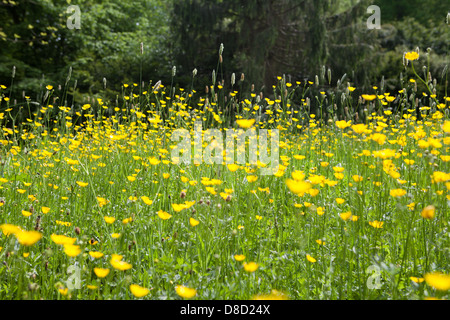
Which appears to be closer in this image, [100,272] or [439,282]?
[439,282]

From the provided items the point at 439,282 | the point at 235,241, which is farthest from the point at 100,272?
the point at 439,282

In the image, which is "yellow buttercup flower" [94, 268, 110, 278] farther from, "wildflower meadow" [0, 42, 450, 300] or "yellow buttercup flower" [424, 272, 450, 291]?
"yellow buttercup flower" [424, 272, 450, 291]

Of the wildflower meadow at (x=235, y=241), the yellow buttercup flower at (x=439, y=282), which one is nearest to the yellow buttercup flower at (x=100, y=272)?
the wildflower meadow at (x=235, y=241)

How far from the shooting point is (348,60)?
891 cm

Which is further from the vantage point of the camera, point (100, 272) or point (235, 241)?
point (235, 241)

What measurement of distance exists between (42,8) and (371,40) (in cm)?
906

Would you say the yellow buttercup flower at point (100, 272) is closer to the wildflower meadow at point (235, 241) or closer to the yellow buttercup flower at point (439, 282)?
the wildflower meadow at point (235, 241)

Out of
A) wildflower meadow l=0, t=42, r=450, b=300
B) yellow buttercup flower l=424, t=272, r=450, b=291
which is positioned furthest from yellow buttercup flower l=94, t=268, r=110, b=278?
yellow buttercup flower l=424, t=272, r=450, b=291

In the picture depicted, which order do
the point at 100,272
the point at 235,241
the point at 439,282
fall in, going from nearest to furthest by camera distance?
1. the point at 439,282
2. the point at 100,272
3. the point at 235,241

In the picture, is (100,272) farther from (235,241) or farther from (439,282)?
(439,282)

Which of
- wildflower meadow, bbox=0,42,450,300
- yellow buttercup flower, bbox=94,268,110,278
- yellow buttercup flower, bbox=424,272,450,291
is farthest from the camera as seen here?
wildflower meadow, bbox=0,42,450,300

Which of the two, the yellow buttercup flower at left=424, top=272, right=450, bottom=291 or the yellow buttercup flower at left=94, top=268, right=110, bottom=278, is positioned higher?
the yellow buttercup flower at left=424, top=272, right=450, bottom=291

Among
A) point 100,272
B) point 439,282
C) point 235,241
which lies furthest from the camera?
point 235,241

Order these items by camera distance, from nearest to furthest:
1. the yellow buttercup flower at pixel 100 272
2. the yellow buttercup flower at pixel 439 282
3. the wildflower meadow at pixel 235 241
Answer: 1. the yellow buttercup flower at pixel 439 282
2. the yellow buttercup flower at pixel 100 272
3. the wildflower meadow at pixel 235 241
